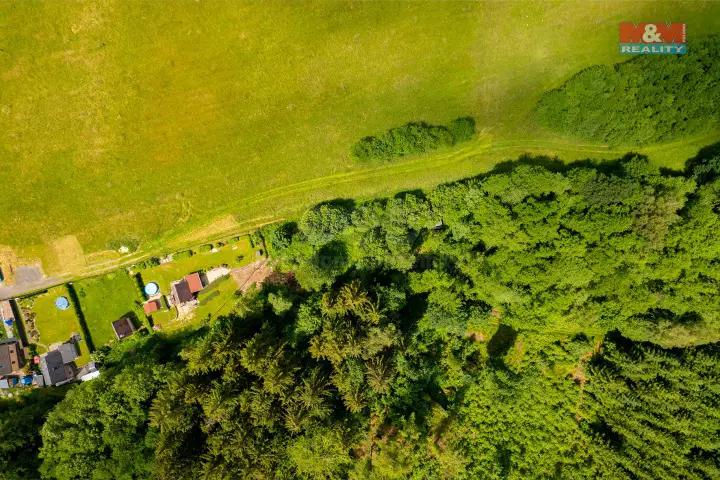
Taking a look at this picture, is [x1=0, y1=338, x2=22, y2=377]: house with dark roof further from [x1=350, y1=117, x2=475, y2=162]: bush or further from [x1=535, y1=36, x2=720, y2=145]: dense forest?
[x1=535, y1=36, x2=720, y2=145]: dense forest

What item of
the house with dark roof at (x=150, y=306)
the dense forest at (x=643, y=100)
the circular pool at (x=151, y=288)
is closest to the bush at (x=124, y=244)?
the circular pool at (x=151, y=288)

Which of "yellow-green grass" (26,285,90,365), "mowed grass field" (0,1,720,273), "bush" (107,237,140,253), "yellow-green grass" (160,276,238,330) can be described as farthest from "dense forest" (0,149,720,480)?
"bush" (107,237,140,253)

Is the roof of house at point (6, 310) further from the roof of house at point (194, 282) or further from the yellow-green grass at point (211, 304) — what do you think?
the roof of house at point (194, 282)

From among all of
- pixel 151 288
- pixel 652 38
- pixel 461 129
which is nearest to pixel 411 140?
pixel 461 129

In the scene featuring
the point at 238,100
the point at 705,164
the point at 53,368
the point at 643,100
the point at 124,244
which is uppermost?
the point at 238,100

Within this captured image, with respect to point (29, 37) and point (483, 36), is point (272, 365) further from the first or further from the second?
point (29, 37)

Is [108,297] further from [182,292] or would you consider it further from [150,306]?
[182,292]

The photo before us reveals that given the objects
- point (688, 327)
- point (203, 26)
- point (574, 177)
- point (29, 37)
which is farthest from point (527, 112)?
point (29, 37)
